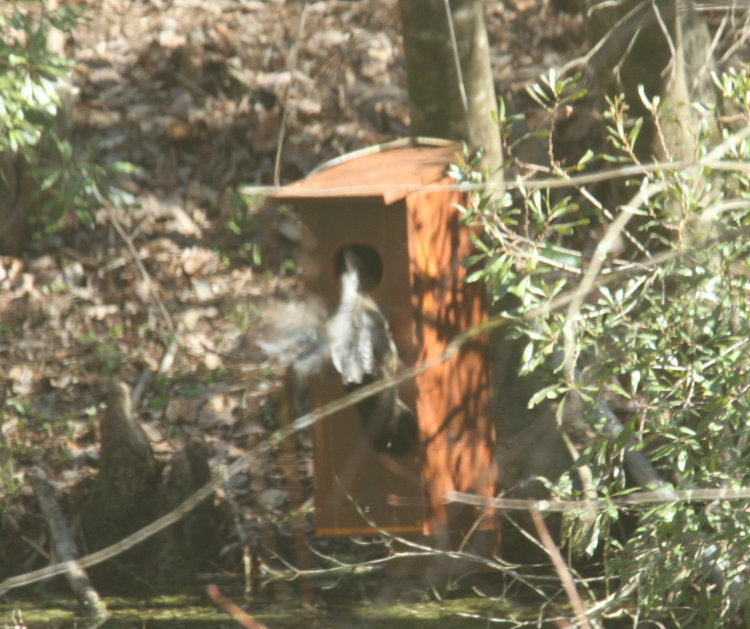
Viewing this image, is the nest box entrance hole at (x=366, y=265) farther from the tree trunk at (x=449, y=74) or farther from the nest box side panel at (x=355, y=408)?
the tree trunk at (x=449, y=74)

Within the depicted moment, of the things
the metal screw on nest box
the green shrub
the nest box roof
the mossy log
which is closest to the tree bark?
the mossy log

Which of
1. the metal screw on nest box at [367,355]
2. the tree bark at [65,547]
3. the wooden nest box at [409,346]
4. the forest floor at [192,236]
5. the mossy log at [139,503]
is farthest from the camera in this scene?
the forest floor at [192,236]

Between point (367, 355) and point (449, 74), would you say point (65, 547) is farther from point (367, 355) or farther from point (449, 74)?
point (449, 74)

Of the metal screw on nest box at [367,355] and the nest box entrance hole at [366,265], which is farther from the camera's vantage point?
the nest box entrance hole at [366,265]

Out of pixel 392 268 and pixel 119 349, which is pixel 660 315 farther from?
pixel 119 349

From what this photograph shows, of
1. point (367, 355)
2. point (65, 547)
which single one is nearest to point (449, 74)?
point (367, 355)

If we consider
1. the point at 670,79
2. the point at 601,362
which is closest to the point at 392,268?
the point at 601,362

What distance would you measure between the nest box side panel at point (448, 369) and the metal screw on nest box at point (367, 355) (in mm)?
81

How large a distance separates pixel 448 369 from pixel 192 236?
11.5 feet

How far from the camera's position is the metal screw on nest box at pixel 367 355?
3350mm

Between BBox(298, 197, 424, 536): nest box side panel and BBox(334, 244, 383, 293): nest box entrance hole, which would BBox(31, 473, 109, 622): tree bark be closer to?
BBox(298, 197, 424, 536): nest box side panel

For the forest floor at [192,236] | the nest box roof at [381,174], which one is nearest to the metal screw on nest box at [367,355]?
the nest box roof at [381,174]

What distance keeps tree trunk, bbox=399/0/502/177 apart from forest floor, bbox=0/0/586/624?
0.53 m

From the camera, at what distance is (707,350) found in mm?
3088
